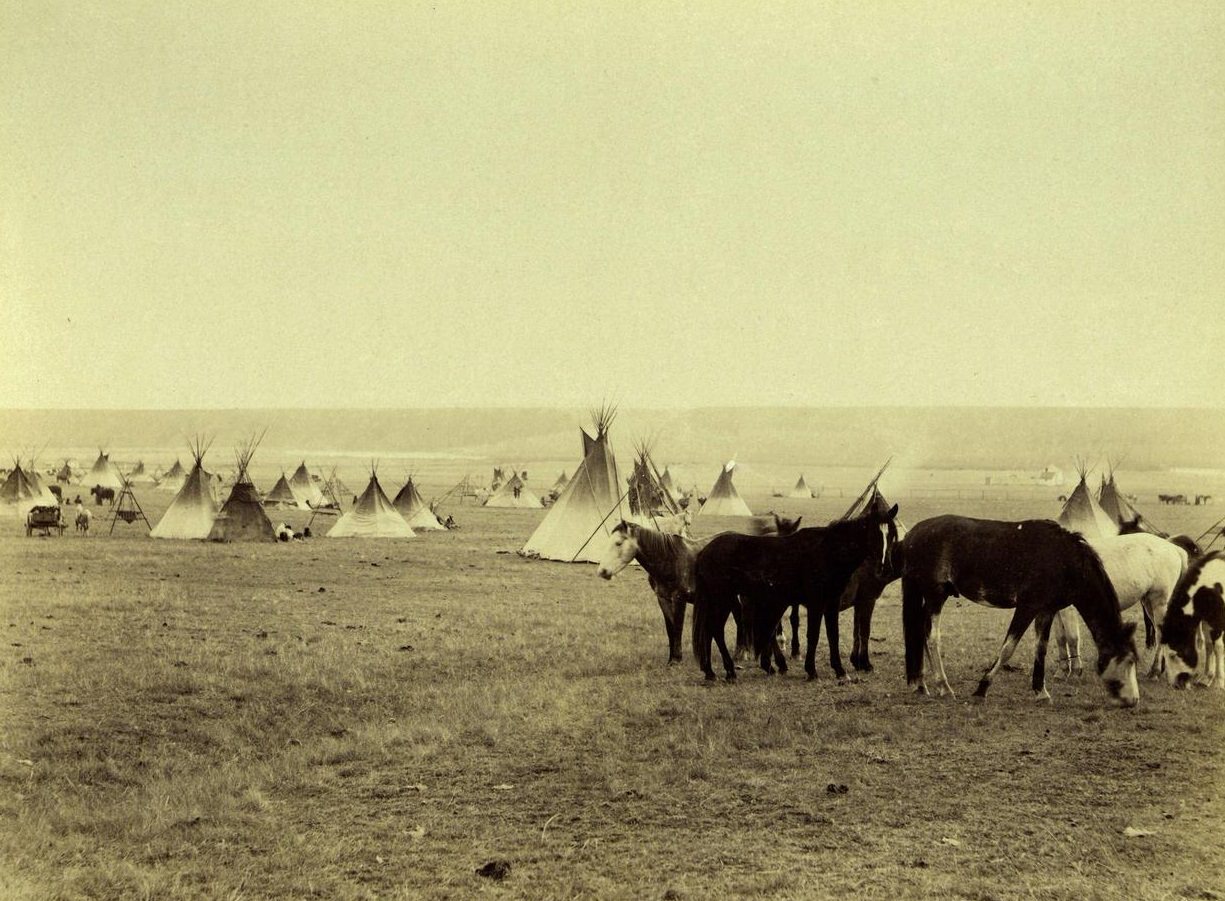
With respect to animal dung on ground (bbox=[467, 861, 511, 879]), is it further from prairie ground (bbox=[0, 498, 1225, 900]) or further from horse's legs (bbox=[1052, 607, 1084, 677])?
horse's legs (bbox=[1052, 607, 1084, 677])

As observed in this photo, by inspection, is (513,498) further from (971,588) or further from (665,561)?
(971,588)

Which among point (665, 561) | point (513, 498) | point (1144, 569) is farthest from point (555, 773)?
point (513, 498)

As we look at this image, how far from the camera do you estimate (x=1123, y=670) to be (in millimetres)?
10492

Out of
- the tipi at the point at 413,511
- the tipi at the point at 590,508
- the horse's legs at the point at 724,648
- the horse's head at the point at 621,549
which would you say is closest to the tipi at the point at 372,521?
the tipi at the point at 413,511

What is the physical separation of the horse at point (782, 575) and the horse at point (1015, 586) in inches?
22.0

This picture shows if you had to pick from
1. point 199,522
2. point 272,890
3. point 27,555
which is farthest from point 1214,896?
point 199,522

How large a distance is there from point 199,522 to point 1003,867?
30.2 m

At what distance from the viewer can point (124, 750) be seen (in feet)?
31.2

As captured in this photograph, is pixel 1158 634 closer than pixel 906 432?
Yes

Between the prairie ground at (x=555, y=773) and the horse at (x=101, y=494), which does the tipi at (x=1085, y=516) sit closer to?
the prairie ground at (x=555, y=773)

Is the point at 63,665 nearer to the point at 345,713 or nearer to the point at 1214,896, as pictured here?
the point at 345,713

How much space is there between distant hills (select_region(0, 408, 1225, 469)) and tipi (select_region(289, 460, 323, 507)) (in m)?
34.4

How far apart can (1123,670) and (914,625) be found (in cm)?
210

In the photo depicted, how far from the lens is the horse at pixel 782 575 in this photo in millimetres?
11727
